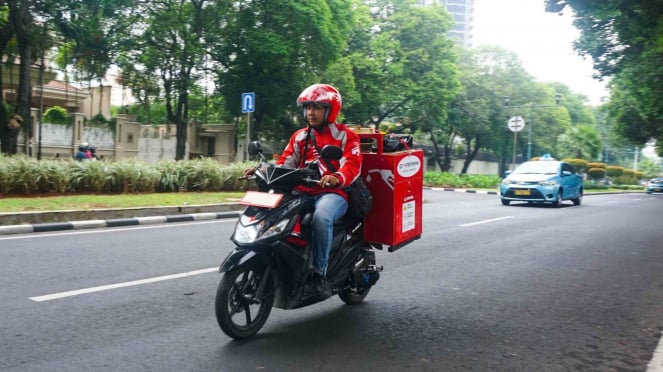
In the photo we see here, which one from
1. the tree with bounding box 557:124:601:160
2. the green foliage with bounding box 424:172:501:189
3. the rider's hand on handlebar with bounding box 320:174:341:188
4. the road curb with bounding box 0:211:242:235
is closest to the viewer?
the rider's hand on handlebar with bounding box 320:174:341:188

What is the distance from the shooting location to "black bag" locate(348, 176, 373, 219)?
15.5ft

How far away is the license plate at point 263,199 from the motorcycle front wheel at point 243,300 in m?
0.45

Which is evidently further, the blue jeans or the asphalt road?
the blue jeans

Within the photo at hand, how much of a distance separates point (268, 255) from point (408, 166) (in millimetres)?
1750

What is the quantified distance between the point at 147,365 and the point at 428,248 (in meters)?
5.94

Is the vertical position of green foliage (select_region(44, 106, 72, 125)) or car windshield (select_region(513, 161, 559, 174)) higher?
green foliage (select_region(44, 106, 72, 125))

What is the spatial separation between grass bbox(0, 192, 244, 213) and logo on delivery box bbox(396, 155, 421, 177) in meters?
8.06

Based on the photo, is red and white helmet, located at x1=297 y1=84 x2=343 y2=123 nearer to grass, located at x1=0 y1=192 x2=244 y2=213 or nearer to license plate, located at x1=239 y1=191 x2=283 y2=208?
license plate, located at x1=239 y1=191 x2=283 y2=208

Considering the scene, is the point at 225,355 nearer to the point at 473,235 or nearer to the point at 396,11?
the point at 473,235

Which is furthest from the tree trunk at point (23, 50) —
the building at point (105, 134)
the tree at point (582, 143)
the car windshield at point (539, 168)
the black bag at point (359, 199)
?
the tree at point (582, 143)

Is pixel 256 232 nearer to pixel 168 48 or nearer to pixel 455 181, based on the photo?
pixel 168 48

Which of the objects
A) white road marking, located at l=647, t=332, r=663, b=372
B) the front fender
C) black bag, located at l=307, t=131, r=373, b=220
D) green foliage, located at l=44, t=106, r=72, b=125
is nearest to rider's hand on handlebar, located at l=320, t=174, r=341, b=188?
black bag, located at l=307, t=131, r=373, b=220

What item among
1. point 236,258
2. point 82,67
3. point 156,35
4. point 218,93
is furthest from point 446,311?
point 218,93

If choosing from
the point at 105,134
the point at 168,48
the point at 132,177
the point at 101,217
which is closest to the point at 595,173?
the point at 168,48
